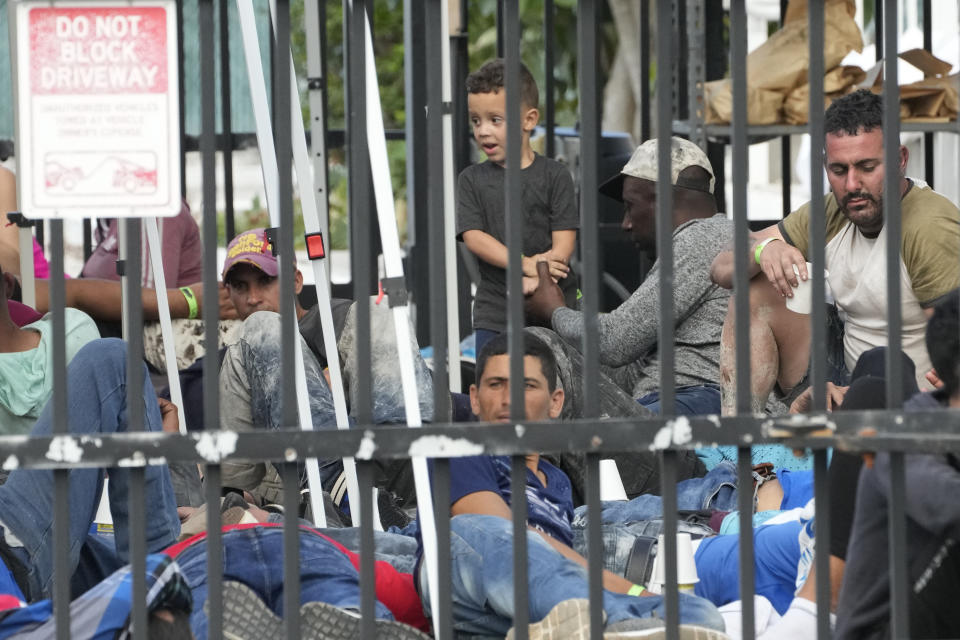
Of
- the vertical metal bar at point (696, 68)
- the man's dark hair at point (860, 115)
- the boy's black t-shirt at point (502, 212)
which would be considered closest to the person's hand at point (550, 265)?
the boy's black t-shirt at point (502, 212)

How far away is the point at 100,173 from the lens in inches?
98.7

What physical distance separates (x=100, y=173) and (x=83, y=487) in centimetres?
131

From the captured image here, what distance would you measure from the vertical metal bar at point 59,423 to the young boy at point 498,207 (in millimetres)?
3262

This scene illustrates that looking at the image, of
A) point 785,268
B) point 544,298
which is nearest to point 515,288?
point 785,268

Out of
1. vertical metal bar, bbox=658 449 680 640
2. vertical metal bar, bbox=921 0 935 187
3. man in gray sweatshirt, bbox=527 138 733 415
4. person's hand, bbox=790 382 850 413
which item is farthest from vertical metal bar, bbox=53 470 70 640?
A: vertical metal bar, bbox=921 0 935 187

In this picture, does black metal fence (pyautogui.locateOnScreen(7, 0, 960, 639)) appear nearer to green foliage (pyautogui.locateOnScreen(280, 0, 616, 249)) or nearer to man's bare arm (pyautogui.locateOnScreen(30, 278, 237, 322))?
man's bare arm (pyautogui.locateOnScreen(30, 278, 237, 322))

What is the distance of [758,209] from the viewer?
70.5ft

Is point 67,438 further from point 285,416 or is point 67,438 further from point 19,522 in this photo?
point 19,522

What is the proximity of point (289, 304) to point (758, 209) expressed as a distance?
19490 millimetres

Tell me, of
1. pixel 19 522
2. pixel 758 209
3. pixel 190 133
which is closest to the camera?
pixel 19 522

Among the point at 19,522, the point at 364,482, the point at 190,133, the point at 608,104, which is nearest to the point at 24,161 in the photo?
the point at 364,482

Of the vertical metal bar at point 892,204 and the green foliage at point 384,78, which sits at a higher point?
the green foliage at point 384,78

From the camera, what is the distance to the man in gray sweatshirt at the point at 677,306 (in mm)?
5074

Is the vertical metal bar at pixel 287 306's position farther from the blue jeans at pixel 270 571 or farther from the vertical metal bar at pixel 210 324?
the blue jeans at pixel 270 571
